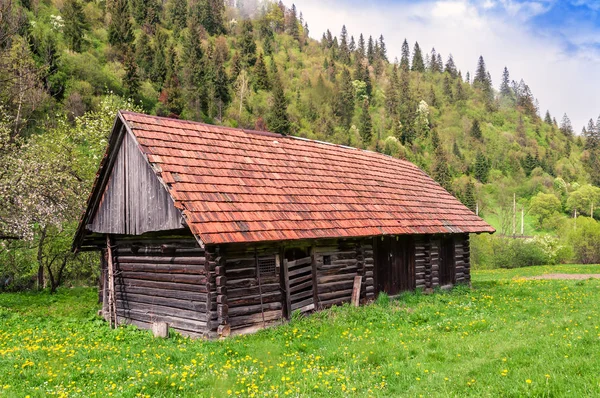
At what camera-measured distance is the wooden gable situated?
35.8 feet

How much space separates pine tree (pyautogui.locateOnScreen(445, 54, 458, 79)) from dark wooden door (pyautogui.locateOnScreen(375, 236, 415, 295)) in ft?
474

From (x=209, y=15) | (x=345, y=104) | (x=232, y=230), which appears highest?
(x=209, y=15)

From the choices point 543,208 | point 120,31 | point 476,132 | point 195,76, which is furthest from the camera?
point 476,132

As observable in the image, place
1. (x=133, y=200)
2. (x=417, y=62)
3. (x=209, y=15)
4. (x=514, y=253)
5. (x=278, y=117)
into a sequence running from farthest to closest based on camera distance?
(x=417, y=62) → (x=209, y=15) → (x=278, y=117) → (x=514, y=253) → (x=133, y=200)

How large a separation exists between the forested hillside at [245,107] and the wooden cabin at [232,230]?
6.24 meters

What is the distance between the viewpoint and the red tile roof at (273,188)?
10734mm

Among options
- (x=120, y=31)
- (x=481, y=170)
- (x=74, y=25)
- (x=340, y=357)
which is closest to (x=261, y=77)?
(x=120, y=31)

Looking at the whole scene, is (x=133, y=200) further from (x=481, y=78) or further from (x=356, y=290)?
(x=481, y=78)

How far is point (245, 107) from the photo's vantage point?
79.1 meters

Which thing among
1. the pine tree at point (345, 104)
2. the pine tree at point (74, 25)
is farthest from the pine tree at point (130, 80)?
the pine tree at point (345, 104)

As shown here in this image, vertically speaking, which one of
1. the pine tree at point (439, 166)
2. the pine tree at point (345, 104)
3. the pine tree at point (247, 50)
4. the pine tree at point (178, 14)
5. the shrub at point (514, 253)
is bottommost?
the shrub at point (514, 253)

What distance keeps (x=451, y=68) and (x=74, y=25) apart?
12433 cm

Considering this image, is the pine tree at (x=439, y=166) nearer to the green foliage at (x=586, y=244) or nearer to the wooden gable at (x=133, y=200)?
the green foliage at (x=586, y=244)

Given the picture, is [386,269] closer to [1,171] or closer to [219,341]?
[219,341]
